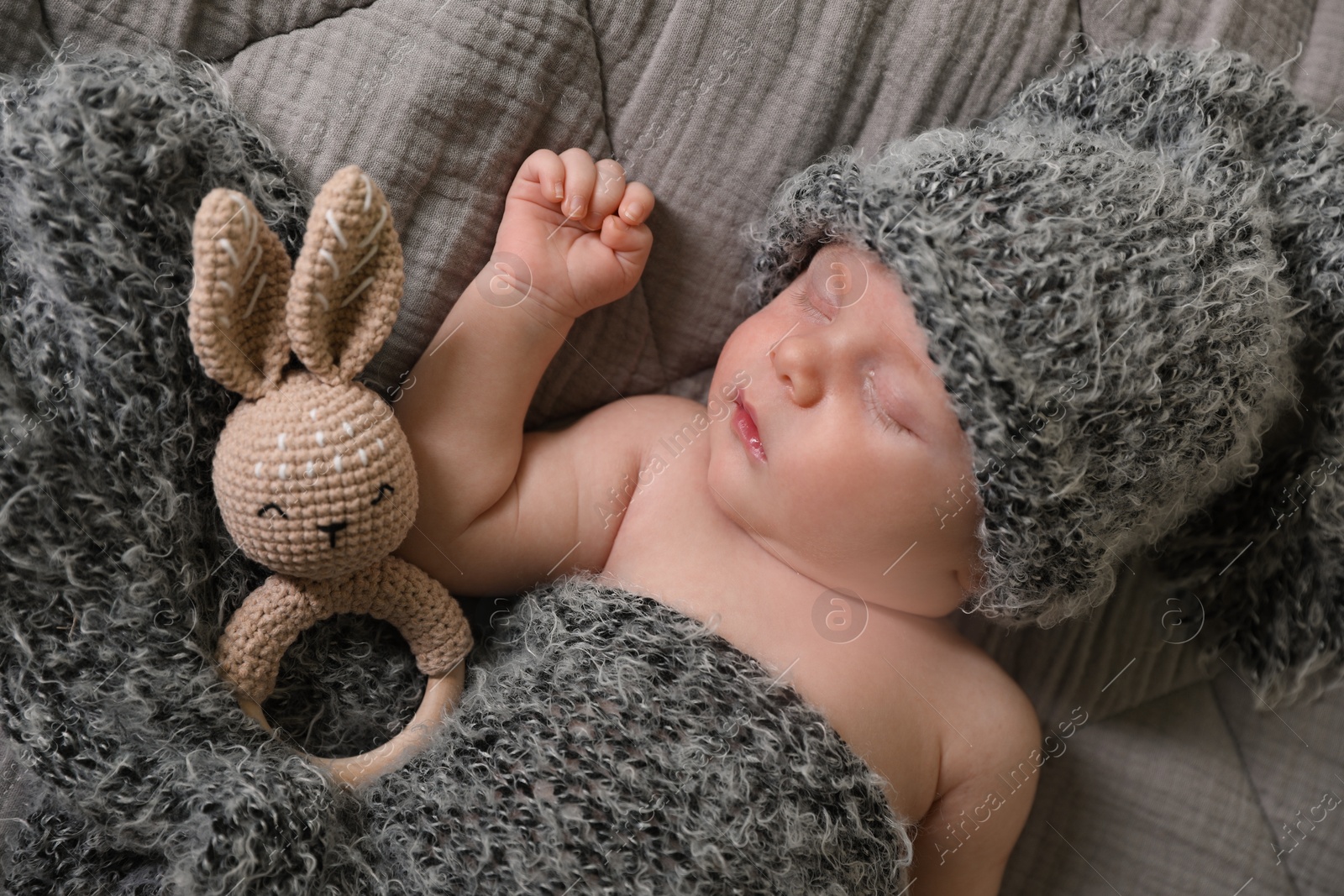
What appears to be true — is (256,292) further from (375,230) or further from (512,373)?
(512,373)

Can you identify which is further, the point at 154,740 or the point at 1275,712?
the point at 1275,712

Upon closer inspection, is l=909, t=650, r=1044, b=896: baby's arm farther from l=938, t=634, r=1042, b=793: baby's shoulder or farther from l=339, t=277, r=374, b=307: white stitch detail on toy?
l=339, t=277, r=374, b=307: white stitch detail on toy

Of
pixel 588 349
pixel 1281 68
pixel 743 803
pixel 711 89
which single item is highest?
pixel 1281 68

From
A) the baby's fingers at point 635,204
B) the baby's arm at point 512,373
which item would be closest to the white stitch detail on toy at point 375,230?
the baby's arm at point 512,373

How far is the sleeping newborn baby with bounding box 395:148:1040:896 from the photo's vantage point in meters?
0.93

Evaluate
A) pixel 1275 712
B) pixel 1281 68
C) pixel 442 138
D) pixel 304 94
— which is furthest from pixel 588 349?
pixel 1275 712

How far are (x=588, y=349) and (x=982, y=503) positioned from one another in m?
0.53

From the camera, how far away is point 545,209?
1021 mm

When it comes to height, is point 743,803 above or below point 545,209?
below

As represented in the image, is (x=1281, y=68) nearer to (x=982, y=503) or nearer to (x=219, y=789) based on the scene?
(x=982, y=503)

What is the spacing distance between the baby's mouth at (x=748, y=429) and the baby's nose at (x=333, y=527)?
0.45 m

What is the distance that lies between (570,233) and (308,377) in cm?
37

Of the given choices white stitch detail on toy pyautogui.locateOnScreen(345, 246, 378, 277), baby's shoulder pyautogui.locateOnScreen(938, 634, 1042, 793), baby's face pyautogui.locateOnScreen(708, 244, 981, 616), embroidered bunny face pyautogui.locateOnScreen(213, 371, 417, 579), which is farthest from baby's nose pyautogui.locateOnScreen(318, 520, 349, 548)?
baby's shoulder pyautogui.locateOnScreen(938, 634, 1042, 793)

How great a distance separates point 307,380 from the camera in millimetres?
811
